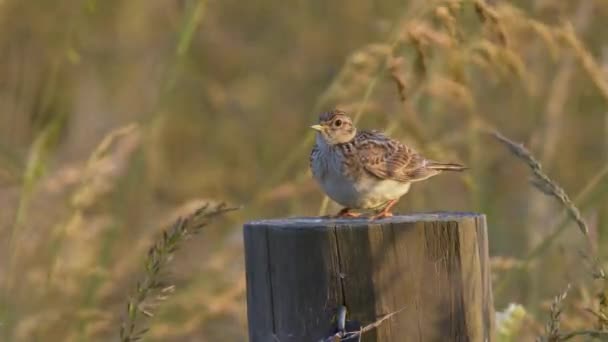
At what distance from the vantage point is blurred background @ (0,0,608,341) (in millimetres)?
4547

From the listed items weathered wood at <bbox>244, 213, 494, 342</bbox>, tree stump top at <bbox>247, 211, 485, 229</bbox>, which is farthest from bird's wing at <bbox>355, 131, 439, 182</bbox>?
weathered wood at <bbox>244, 213, 494, 342</bbox>

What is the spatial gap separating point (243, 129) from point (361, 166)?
4.37m

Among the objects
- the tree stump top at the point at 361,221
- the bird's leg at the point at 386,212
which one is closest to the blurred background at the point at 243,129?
the bird's leg at the point at 386,212

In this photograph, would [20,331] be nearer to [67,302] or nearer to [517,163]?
[67,302]

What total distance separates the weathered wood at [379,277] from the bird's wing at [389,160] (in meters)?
1.24

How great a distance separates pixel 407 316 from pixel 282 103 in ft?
20.1

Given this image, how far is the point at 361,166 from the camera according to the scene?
158 inches

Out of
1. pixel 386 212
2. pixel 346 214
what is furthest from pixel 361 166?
pixel 386 212

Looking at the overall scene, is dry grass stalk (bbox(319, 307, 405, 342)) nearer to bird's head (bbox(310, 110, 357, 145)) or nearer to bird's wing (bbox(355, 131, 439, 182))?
bird's wing (bbox(355, 131, 439, 182))

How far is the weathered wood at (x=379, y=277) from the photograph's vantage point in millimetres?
2705

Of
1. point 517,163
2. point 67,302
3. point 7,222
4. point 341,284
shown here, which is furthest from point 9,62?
point 341,284

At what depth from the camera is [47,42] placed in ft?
26.9

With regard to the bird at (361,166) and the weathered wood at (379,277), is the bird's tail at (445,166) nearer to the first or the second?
the bird at (361,166)

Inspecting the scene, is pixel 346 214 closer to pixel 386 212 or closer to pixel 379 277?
pixel 386 212
